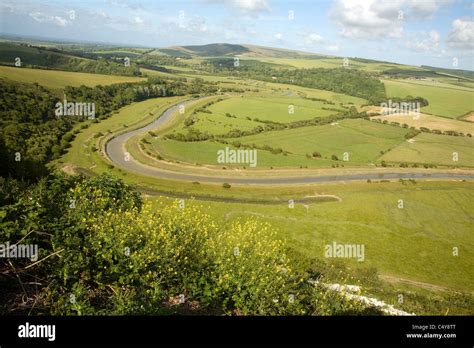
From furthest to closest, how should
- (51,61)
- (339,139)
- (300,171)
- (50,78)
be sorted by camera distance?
1. (51,61)
2. (50,78)
3. (339,139)
4. (300,171)

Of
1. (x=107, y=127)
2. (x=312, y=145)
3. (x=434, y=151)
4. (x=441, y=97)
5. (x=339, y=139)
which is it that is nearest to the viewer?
(x=107, y=127)

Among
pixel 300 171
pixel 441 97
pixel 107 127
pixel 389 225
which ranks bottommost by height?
pixel 389 225

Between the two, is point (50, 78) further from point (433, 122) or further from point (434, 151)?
point (433, 122)

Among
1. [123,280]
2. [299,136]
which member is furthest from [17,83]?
[123,280]

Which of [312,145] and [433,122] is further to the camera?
[433,122]

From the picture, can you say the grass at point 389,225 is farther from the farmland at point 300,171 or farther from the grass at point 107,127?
the grass at point 107,127

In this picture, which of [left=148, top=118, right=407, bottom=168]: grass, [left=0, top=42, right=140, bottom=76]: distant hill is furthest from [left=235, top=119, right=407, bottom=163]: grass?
[left=0, top=42, right=140, bottom=76]: distant hill

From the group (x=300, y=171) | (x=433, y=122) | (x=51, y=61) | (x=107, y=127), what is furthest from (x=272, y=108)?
(x=51, y=61)
